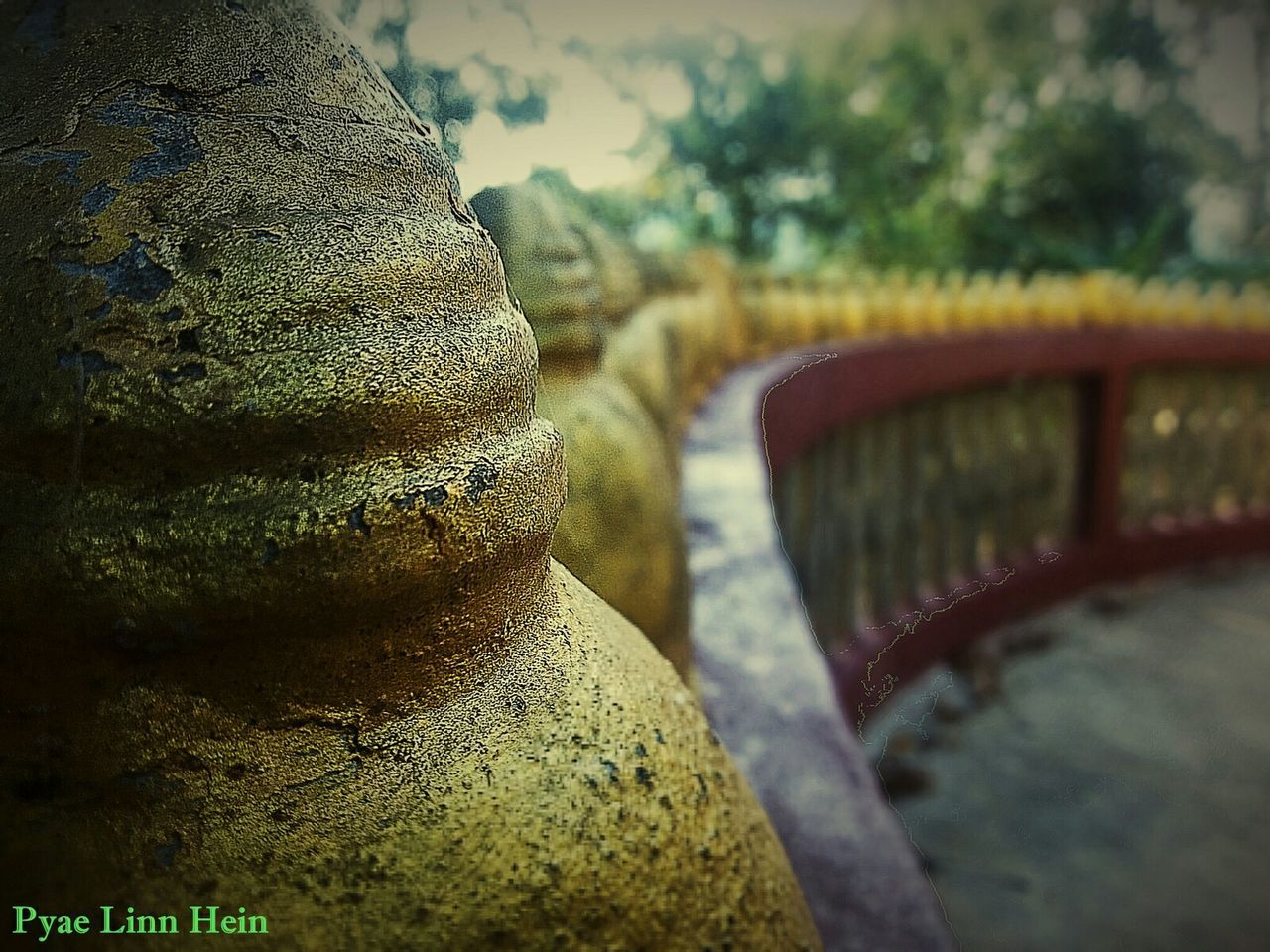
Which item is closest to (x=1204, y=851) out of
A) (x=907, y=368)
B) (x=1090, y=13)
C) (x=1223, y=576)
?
(x=907, y=368)

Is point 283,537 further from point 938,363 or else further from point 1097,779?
point 938,363

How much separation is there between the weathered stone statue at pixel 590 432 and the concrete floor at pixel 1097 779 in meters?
1.74

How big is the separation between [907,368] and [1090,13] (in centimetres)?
963

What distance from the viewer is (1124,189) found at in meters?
9.73

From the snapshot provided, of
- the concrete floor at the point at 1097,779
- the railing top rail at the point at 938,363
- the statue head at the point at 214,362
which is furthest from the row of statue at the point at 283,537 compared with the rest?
the concrete floor at the point at 1097,779

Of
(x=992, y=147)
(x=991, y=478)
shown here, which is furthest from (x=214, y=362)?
(x=992, y=147)

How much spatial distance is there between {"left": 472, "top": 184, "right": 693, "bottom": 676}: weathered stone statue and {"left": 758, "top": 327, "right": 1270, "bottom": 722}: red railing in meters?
1.10

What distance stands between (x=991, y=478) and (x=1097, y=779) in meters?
1.39

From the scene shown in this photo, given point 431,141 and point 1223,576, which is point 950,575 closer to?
point 1223,576

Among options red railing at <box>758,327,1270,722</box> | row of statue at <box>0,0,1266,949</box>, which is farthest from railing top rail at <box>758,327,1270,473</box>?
row of statue at <box>0,0,1266,949</box>

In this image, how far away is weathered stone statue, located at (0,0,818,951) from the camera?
48cm

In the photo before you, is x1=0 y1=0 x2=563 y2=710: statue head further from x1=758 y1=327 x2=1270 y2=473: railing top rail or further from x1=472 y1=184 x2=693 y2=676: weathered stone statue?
x1=758 y1=327 x2=1270 y2=473: railing top rail

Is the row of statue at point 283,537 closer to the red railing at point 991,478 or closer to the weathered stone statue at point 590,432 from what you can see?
the weathered stone statue at point 590,432

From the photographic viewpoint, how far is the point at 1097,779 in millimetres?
3010
